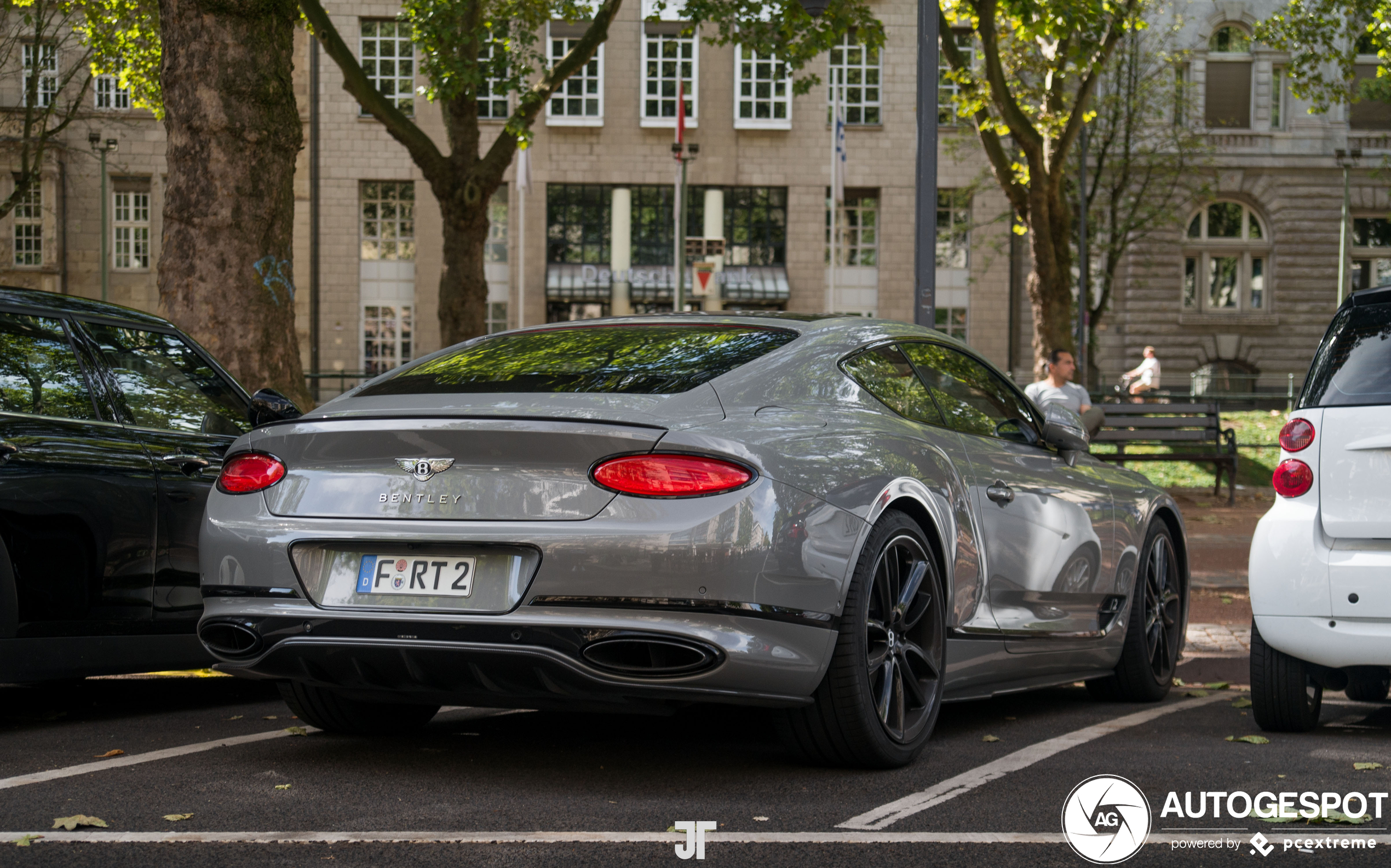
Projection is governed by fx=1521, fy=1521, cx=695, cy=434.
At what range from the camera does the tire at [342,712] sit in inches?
206

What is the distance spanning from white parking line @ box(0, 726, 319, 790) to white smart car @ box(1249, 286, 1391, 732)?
356 centimetres

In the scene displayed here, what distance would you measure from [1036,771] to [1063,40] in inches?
642

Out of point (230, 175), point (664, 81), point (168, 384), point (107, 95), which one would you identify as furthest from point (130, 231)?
point (168, 384)

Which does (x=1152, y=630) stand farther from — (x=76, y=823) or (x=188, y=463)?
(x=76, y=823)

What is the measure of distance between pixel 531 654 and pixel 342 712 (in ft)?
4.65

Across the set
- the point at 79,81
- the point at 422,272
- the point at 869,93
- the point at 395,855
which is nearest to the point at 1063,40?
the point at 395,855

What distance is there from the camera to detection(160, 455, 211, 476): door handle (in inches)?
241

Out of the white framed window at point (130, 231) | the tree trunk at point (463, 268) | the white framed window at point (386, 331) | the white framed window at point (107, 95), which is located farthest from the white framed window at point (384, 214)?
the tree trunk at point (463, 268)

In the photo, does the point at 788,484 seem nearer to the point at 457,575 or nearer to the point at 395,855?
the point at 457,575

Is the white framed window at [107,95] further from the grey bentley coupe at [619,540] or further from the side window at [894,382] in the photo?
the side window at [894,382]

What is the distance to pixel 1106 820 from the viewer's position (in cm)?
405

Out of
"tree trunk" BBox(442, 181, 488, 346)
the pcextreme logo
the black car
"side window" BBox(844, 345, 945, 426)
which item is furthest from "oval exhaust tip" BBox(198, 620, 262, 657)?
"tree trunk" BBox(442, 181, 488, 346)

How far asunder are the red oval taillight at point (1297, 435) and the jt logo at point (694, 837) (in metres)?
2.82

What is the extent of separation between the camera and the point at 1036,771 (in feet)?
15.8
